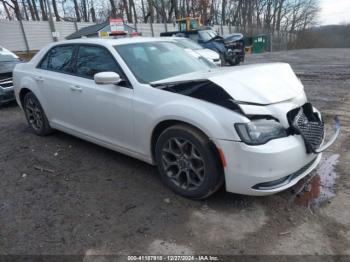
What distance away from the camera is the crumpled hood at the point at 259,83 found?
9.92 ft

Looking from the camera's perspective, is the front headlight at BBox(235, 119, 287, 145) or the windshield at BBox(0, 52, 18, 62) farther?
the windshield at BBox(0, 52, 18, 62)

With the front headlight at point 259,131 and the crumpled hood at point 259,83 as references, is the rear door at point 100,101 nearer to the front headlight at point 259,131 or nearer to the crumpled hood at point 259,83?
the crumpled hood at point 259,83

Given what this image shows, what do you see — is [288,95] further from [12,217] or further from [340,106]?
[340,106]

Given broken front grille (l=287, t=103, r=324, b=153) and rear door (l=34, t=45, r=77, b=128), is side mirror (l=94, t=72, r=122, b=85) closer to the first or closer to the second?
rear door (l=34, t=45, r=77, b=128)

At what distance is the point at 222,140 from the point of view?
2.87 metres

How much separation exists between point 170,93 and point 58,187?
67.5 inches

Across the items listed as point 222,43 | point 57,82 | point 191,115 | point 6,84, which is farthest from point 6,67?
point 222,43

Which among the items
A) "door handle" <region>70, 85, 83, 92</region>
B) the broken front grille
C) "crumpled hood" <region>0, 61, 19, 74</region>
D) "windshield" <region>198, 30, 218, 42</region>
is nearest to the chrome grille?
the broken front grille

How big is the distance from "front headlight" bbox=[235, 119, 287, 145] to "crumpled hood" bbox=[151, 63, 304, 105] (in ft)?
0.67

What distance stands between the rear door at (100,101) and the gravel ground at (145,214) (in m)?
0.49

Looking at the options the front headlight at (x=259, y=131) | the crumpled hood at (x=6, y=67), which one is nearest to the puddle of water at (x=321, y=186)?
the front headlight at (x=259, y=131)

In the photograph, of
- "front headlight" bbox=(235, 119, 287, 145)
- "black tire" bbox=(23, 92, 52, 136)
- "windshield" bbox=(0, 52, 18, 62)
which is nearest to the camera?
"front headlight" bbox=(235, 119, 287, 145)

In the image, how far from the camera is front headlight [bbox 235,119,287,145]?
2.81m

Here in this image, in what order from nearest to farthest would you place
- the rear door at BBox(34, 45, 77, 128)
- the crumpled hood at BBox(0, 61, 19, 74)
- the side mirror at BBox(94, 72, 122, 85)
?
the side mirror at BBox(94, 72, 122, 85) < the rear door at BBox(34, 45, 77, 128) < the crumpled hood at BBox(0, 61, 19, 74)
